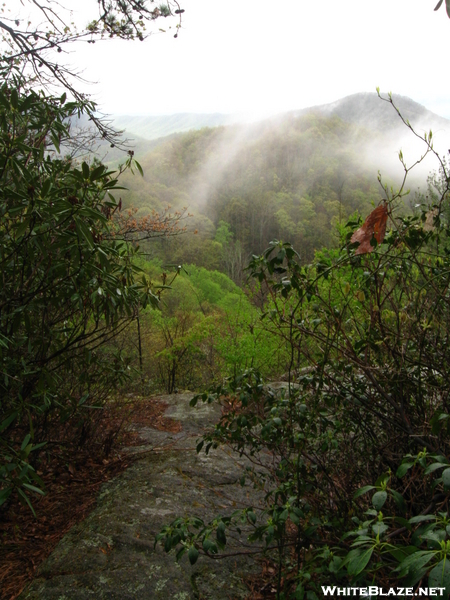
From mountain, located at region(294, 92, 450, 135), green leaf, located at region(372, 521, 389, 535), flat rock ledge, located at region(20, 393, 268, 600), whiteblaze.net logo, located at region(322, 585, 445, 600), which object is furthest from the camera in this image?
mountain, located at region(294, 92, 450, 135)

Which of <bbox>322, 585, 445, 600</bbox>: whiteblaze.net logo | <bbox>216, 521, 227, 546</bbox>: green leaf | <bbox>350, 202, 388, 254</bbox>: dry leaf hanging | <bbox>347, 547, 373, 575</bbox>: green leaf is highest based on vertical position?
<bbox>350, 202, 388, 254</bbox>: dry leaf hanging

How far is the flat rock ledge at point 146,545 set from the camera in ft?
7.53

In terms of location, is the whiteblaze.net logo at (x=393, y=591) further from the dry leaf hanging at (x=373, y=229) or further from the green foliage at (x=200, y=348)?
the green foliage at (x=200, y=348)

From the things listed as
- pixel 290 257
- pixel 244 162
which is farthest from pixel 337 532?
pixel 244 162

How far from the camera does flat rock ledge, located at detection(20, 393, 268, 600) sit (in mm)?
2295

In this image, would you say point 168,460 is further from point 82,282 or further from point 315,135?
point 315,135

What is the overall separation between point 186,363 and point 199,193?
2677 inches

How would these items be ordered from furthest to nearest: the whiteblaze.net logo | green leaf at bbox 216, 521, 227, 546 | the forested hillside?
the forested hillside → green leaf at bbox 216, 521, 227, 546 → the whiteblaze.net logo

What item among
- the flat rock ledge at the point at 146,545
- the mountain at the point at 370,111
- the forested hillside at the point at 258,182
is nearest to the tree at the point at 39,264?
the flat rock ledge at the point at 146,545

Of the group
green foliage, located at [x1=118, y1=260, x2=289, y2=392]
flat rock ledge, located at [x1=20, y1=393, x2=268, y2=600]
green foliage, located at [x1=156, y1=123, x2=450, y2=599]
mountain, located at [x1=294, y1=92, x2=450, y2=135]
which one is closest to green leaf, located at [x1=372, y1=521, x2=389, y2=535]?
green foliage, located at [x1=156, y1=123, x2=450, y2=599]

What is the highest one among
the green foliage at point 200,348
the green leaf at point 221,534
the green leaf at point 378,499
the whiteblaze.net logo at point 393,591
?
the green leaf at point 378,499

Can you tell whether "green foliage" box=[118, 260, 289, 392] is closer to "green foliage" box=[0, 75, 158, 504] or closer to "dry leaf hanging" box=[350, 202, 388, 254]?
"green foliage" box=[0, 75, 158, 504]

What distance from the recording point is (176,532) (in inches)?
64.0

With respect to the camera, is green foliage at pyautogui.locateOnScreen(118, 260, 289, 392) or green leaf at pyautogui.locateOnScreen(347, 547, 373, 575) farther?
green foliage at pyautogui.locateOnScreen(118, 260, 289, 392)
